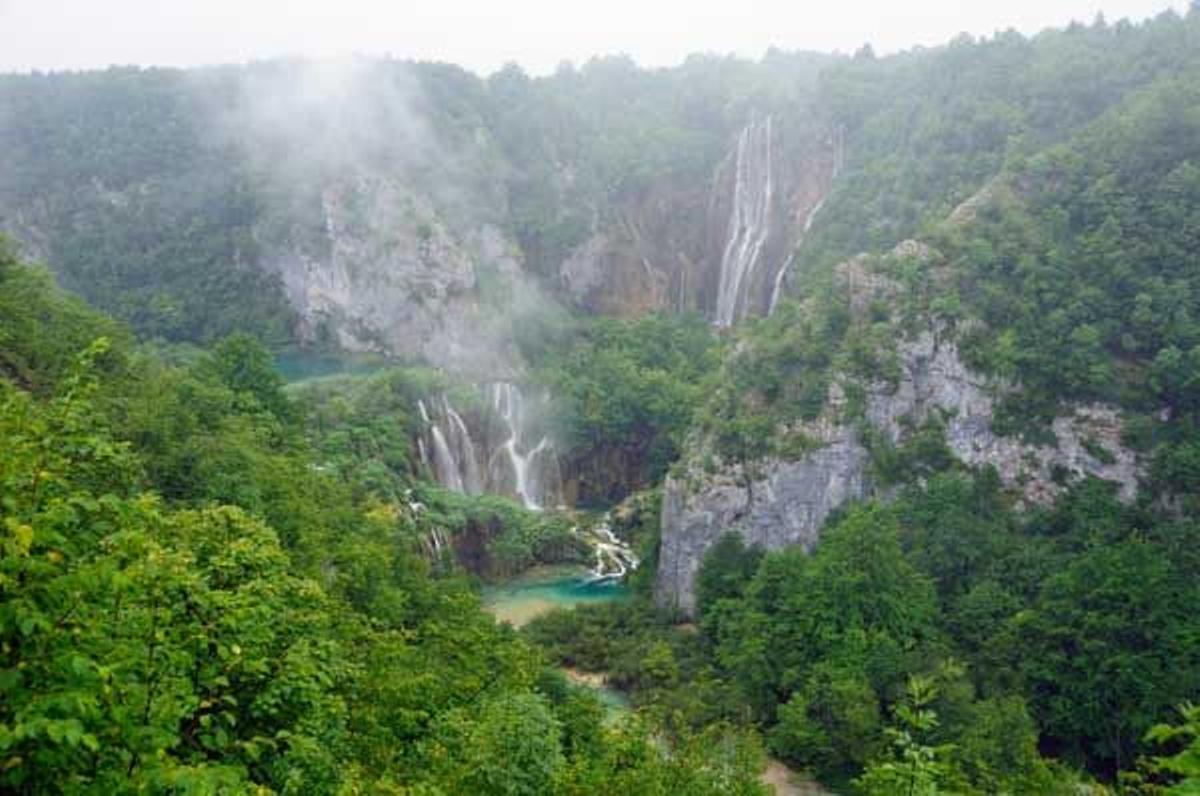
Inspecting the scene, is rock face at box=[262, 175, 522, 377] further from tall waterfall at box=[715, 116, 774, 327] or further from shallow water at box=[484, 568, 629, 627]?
shallow water at box=[484, 568, 629, 627]

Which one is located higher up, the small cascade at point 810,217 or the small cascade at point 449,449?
the small cascade at point 810,217

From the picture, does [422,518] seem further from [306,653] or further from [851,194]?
[851,194]

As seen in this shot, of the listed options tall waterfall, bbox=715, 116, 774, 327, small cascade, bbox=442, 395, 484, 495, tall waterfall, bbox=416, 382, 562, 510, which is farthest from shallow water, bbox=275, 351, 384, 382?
tall waterfall, bbox=715, 116, 774, 327

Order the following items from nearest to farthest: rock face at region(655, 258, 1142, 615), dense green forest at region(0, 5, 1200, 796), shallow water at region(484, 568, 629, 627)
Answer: dense green forest at region(0, 5, 1200, 796) → rock face at region(655, 258, 1142, 615) → shallow water at region(484, 568, 629, 627)

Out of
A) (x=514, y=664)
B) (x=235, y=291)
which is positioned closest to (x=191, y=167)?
(x=235, y=291)

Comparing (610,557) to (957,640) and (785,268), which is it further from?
(785,268)

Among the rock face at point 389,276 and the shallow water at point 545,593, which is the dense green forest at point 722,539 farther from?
the rock face at point 389,276

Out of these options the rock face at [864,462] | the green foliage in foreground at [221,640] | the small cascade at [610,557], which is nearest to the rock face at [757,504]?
the rock face at [864,462]
